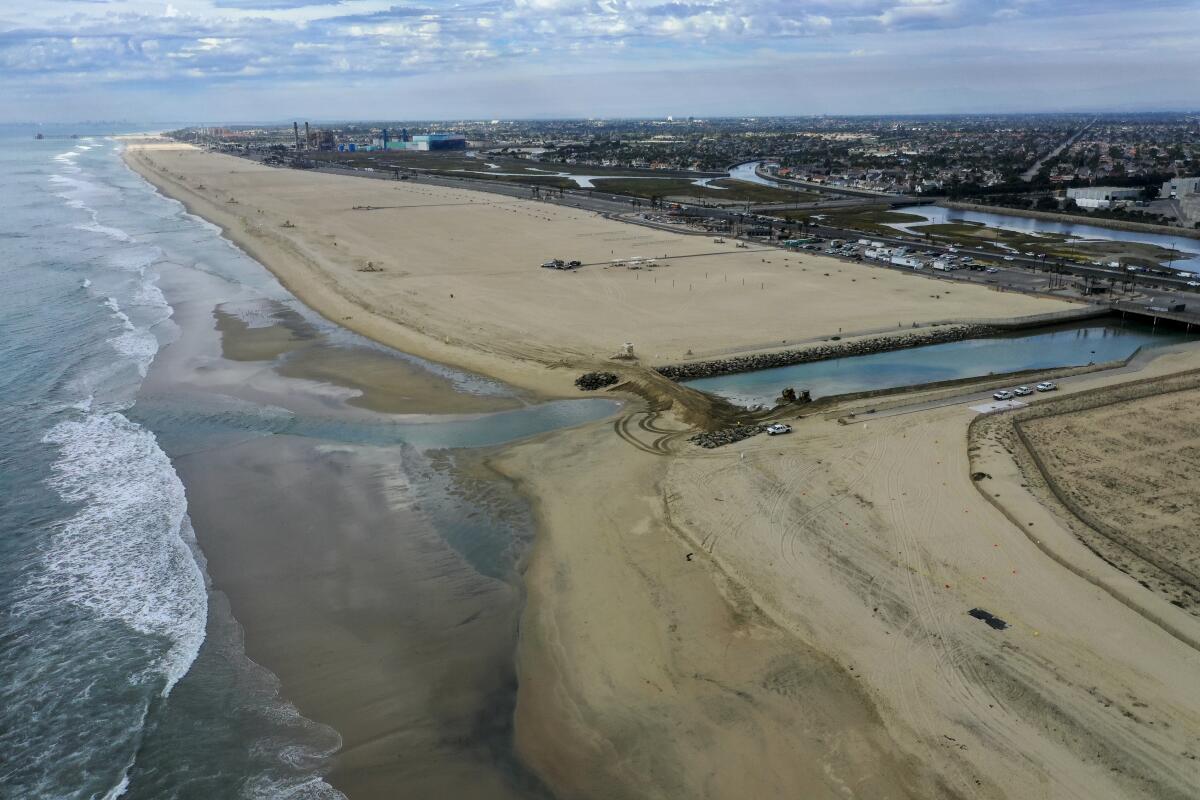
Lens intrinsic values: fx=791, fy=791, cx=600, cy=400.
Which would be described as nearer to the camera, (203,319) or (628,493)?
(628,493)

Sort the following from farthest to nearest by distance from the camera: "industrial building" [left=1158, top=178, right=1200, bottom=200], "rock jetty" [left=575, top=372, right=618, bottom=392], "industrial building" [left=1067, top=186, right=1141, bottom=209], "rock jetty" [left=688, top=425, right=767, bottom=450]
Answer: "industrial building" [left=1158, top=178, right=1200, bottom=200]
"industrial building" [left=1067, top=186, right=1141, bottom=209]
"rock jetty" [left=575, top=372, right=618, bottom=392]
"rock jetty" [left=688, top=425, right=767, bottom=450]

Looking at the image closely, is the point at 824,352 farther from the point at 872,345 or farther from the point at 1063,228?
the point at 1063,228

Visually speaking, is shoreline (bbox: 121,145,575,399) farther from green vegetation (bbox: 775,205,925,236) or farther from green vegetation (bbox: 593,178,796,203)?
green vegetation (bbox: 593,178,796,203)

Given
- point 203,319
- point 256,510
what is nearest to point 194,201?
point 203,319

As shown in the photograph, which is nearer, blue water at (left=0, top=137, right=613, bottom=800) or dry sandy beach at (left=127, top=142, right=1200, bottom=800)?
dry sandy beach at (left=127, top=142, right=1200, bottom=800)

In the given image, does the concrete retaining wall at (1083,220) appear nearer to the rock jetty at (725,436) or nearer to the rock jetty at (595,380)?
the rock jetty at (725,436)

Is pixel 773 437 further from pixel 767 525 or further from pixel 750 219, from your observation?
pixel 750 219

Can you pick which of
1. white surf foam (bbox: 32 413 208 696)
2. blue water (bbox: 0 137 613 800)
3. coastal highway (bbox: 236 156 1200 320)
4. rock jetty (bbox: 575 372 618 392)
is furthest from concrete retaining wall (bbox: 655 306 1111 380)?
white surf foam (bbox: 32 413 208 696)
